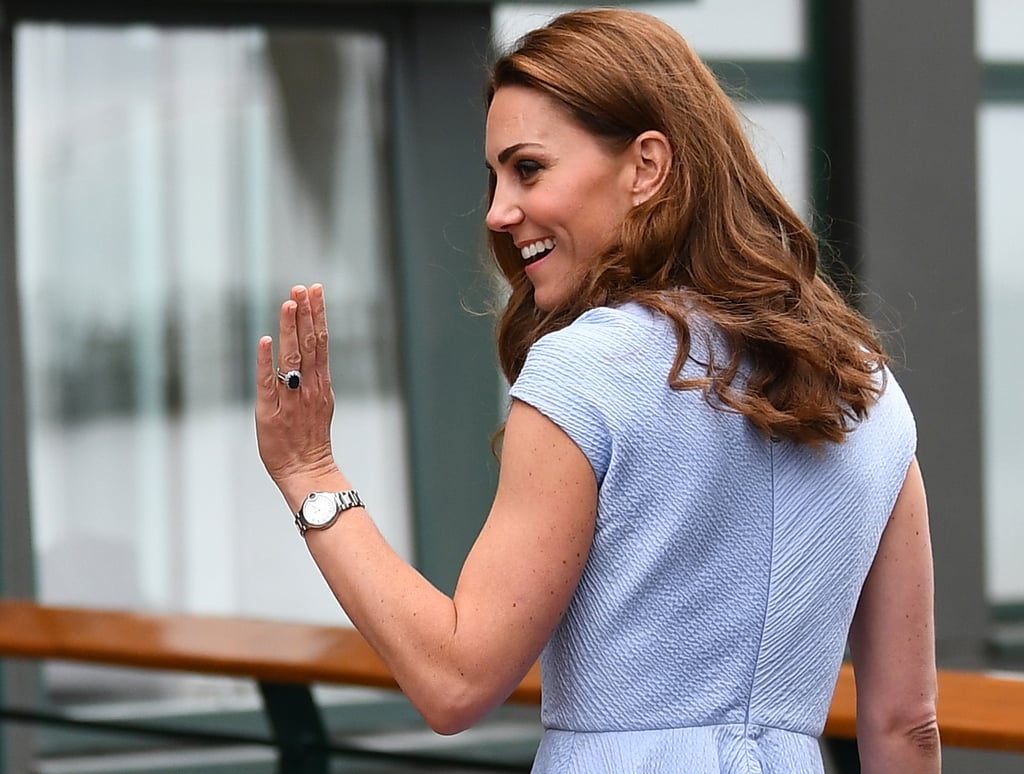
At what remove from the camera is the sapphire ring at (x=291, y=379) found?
1.42 m

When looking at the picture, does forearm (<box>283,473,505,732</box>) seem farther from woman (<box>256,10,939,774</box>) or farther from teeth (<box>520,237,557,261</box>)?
teeth (<box>520,237,557,261</box>)

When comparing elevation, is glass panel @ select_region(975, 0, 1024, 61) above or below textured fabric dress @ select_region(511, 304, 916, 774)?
above

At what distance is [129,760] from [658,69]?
4407mm

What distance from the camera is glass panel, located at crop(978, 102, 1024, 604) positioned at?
6.03m

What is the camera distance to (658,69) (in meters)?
1.41

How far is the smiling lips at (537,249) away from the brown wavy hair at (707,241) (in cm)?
6

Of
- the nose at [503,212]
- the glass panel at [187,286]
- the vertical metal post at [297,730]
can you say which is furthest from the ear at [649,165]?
the glass panel at [187,286]

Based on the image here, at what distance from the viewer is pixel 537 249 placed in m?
1.47

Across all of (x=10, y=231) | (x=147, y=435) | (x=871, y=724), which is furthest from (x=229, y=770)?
(x=871, y=724)

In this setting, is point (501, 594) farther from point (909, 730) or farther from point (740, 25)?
point (740, 25)

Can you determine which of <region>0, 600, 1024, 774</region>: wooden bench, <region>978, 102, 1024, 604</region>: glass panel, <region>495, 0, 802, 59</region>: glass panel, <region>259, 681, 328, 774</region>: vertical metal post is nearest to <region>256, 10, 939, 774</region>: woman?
<region>0, 600, 1024, 774</region>: wooden bench

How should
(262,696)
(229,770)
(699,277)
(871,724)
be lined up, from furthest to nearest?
(229,770) → (262,696) → (871,724) → (699,277)

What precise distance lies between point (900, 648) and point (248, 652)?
2.06 meters

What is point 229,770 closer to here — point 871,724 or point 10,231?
point 10,231
